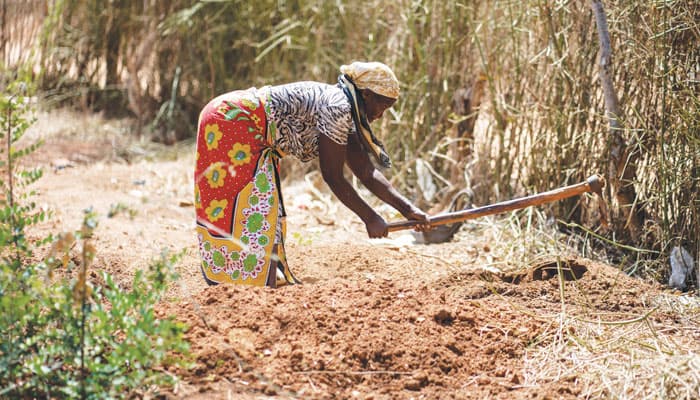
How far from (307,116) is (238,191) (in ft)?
1.41

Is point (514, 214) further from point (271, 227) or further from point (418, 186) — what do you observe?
point (271, 227)

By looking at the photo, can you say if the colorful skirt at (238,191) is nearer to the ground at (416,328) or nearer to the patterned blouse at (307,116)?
the patterned blouse at (307,116)

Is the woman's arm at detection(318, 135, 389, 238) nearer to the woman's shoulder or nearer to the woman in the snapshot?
the woman

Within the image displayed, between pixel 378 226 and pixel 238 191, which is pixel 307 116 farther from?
pixel 378 226

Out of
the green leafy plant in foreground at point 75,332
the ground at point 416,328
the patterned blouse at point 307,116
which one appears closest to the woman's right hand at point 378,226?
the ground at point 416,328

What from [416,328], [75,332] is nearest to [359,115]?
[416,328]

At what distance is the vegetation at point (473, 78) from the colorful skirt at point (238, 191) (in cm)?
78

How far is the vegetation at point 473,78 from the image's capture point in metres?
3.75

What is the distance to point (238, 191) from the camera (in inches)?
130

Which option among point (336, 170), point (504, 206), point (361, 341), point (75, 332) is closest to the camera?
point (75, 332)

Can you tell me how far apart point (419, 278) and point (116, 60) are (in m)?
5.04

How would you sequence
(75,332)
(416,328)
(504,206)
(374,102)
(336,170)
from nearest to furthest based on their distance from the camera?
(75,332) → (416,328) → (336,170) → (374,102) → (504,206)

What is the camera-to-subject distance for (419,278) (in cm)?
390

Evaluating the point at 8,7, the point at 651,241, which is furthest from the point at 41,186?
the point at 651,241
